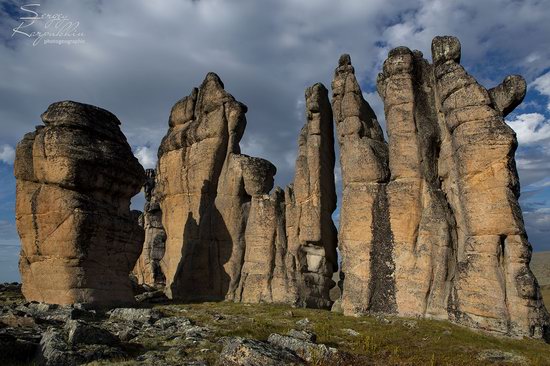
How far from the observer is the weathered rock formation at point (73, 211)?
33000 mm

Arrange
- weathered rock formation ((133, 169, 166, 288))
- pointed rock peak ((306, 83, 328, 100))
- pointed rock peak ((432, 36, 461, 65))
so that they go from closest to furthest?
1. pointed rock peak ((432, 36, 461, 65))
2. pointed rock peak ((306, 83, 328, 100))
3. weathered rock formation ((133, 169, 166, 288))

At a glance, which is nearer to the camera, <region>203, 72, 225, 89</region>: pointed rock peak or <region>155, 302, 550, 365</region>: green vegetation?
<region>155, 302, 550, 365</region>: green vegetation

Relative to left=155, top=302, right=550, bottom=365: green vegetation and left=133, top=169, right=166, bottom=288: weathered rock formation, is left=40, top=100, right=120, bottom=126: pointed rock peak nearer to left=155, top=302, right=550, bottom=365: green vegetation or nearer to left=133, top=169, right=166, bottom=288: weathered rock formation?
left=155, top=302, right=550, bottom=365: green vegetation

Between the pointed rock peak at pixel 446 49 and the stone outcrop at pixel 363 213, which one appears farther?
the pointed rock peak at pixel 446 49

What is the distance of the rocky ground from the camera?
15.9 m

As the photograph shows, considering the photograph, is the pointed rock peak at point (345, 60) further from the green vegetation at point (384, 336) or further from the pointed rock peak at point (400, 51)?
the green vegetation at point (384, 336)

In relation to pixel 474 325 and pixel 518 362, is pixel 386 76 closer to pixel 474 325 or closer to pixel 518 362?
pixel 474 325

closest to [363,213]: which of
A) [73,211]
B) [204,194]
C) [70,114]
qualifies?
[204,194]

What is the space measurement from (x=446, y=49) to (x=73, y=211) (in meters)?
28.8

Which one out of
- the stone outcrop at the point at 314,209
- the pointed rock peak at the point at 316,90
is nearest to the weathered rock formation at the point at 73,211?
the stone outcrop at the point at 314,209

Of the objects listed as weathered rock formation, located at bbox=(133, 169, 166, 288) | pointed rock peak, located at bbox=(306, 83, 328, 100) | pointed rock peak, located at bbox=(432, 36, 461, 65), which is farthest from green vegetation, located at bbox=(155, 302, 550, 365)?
weathered rock formation, located at bbox=(133, 169, 166, 288)

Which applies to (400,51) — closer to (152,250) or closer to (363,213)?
(363,213)

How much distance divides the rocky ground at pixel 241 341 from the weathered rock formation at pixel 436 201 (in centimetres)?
233

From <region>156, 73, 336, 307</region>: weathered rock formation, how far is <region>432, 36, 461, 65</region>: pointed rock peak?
11.5 meters
